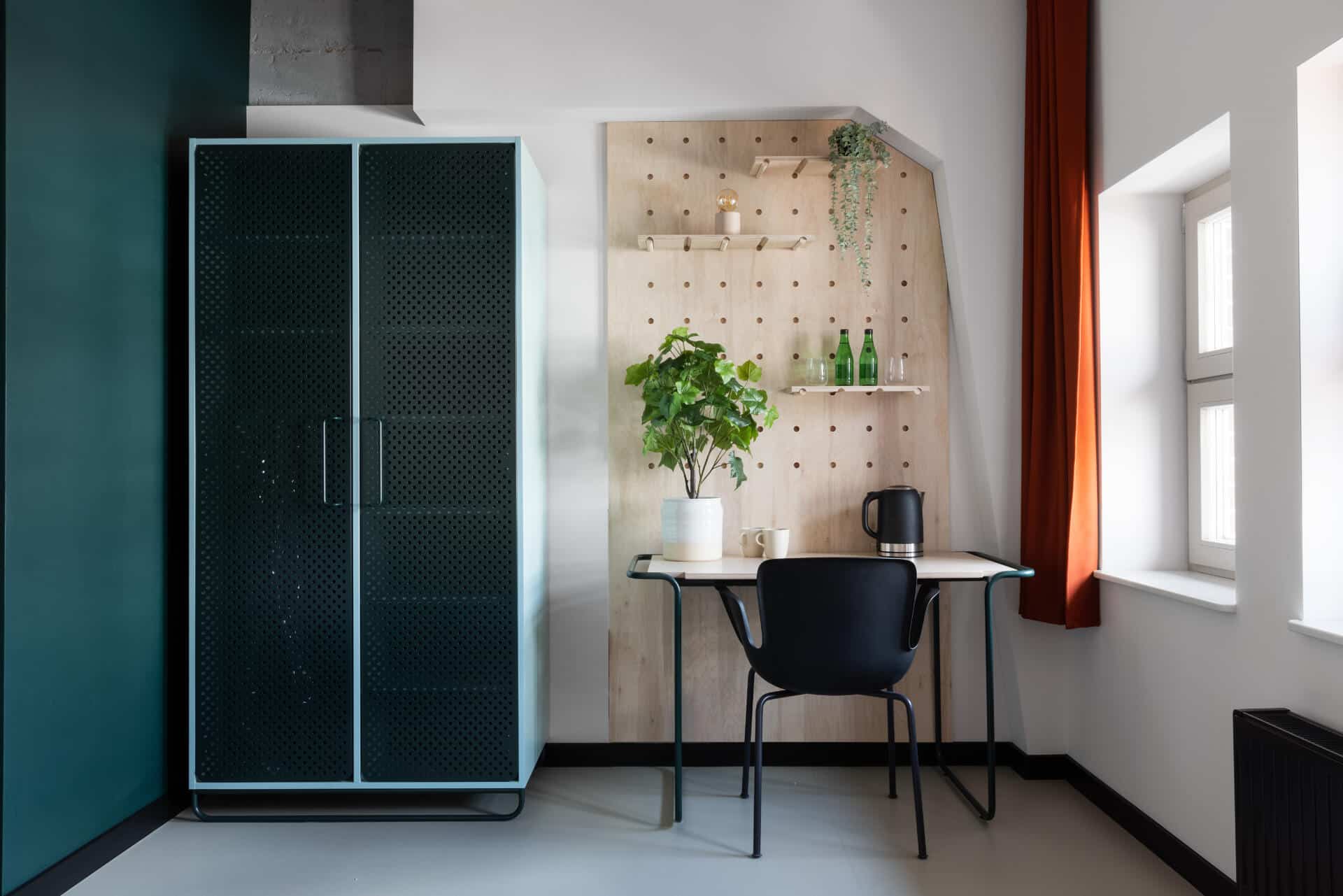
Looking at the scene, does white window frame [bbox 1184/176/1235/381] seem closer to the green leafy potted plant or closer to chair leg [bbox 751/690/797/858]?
the green leafy potted plant

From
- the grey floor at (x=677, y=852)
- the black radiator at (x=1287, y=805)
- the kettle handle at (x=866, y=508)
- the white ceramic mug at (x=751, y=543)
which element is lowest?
the grey floor at (x=677, y=852)

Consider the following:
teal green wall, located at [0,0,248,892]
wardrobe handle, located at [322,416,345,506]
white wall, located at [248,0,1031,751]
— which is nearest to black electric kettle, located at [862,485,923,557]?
white wall, located at [248,0,1031,751]

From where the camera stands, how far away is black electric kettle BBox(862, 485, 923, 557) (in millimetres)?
3027

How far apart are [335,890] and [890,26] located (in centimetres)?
335

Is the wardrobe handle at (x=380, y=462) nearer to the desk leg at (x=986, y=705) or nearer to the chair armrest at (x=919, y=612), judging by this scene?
the chair armrest at (x=919, y=612)

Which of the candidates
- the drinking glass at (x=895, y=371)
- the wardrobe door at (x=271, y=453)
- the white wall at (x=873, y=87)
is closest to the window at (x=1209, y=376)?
the white wall at (x=873, y=87)

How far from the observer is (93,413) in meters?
2.43

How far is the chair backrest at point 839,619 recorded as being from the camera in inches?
94.5

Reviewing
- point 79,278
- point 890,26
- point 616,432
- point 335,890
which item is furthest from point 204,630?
point 890,26

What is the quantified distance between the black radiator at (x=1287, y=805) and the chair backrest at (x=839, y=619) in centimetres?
82

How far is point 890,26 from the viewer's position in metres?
3.18

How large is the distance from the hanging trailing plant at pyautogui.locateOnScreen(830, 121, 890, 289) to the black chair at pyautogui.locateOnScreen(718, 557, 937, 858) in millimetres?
1326

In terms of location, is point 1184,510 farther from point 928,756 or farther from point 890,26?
point 890,26

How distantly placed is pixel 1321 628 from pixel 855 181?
204cm
